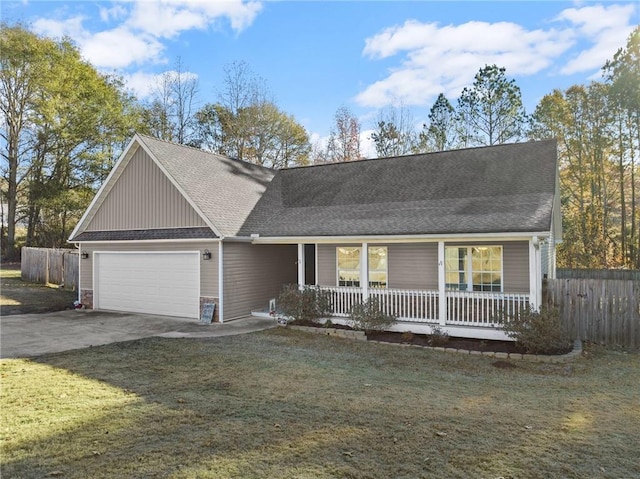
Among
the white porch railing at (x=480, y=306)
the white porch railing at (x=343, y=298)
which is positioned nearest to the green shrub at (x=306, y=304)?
the white porch railing at (x=343, y=298)

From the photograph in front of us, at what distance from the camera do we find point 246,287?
13.9m

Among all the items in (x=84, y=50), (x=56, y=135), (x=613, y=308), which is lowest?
(x=613, y=308)

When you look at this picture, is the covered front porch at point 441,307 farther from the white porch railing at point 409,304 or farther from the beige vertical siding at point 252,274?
the beige vertical siding at point 252,274

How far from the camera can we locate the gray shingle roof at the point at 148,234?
43.2 ft

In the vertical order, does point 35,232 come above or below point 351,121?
below

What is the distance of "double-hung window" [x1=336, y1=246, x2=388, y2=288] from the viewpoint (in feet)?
43.2

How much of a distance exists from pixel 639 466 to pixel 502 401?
6.76 ft

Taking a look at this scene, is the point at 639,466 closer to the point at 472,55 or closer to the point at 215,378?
the point at 215,378

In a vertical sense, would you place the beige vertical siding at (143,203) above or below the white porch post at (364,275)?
above

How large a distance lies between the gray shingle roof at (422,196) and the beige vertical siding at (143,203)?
2.25m

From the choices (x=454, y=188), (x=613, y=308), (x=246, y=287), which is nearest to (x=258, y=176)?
(x=246, y=287)

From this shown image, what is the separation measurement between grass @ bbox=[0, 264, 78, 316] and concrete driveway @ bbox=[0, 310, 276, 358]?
132 centimetres

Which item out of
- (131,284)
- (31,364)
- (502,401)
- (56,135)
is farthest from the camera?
(56,135)

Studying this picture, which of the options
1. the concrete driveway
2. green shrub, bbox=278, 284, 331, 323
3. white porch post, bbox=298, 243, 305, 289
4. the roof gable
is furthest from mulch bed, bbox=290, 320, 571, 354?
the roof gable
